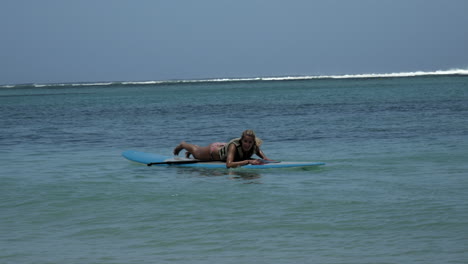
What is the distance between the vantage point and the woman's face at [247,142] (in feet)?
39.4

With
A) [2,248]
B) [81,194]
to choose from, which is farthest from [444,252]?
[81,194]

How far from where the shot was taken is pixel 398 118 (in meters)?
25.3

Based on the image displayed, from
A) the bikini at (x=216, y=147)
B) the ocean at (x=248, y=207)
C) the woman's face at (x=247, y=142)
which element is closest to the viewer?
the ocean at (x=248, y=207)

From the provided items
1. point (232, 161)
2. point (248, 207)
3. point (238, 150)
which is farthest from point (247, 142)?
point (248, 207)

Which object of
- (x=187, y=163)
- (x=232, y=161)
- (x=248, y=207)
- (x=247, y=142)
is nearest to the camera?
(x=248, y=207)

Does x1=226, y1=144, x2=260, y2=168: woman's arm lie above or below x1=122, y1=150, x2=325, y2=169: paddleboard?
above

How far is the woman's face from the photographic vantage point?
12004 mm

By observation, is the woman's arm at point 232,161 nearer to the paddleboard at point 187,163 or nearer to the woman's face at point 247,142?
the paddleboard at point 187,163

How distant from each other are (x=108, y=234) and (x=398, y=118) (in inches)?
761

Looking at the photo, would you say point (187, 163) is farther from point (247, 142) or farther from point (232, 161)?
point (247, 142)

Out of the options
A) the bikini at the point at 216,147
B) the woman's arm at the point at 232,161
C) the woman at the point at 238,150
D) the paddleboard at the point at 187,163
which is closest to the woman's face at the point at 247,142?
the woman at the point at 238,150

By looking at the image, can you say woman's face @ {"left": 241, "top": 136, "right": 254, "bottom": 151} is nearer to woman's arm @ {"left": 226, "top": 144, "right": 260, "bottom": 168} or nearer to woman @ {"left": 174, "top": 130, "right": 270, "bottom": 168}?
woman @ {"left": 174, "top": 130, "right": 270, "bottom": 168}

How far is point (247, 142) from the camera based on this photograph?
12.1 m

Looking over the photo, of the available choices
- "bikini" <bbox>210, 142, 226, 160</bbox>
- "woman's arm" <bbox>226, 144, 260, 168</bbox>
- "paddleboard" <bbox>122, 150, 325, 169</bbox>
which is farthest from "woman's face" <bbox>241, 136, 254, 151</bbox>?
"bikini" <bbox>210, 142, 226, 160</bbox>
